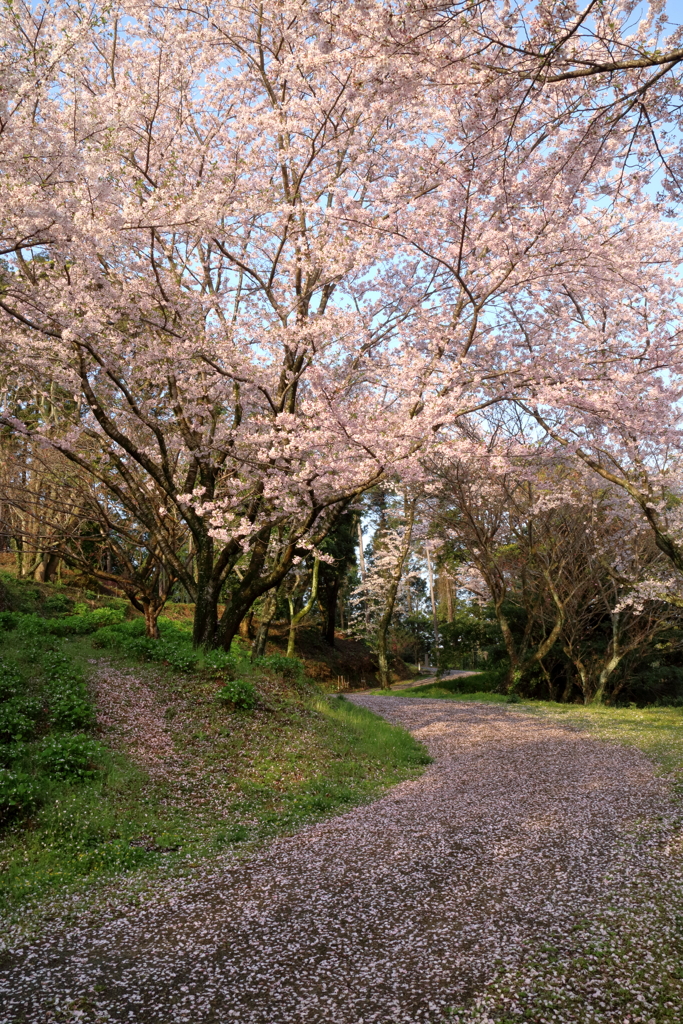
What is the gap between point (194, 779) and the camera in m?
8.41

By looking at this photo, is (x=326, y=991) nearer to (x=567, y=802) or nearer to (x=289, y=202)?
(x=567, y=802)

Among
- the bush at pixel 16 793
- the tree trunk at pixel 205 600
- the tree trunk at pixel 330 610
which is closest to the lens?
the bush at pixel 16 793

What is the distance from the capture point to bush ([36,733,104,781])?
725 centimetres

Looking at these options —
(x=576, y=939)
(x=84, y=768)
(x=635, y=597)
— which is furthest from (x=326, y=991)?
(x=635, y=597)

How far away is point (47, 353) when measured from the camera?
1154 centimetres

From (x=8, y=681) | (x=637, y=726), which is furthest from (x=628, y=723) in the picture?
(x=8, y=681)

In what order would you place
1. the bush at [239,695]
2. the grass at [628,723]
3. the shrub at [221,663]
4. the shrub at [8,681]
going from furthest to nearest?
the shrub at [221,663] < the grass at [628,723] < the bush at [239,695] < the shrub at [8,681]

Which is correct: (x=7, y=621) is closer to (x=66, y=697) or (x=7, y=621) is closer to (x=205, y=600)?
(x=205, y=600)

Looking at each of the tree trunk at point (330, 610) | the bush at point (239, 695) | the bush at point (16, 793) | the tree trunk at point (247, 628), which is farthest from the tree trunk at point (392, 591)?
the bush at point (16, 793)

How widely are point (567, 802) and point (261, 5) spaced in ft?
43.9

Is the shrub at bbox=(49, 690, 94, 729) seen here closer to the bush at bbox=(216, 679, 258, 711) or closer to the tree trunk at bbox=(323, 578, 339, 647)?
the bush at bbox=(216, 679, 258, 711)

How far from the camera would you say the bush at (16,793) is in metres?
6.30

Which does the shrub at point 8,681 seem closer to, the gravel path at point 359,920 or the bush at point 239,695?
the bush at point 239,695

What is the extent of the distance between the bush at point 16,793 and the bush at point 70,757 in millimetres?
508
